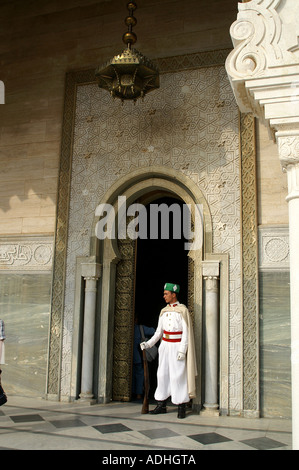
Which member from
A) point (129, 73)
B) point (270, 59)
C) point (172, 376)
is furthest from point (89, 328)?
point (270, 59)

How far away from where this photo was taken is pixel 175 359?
A: 4.93 metres

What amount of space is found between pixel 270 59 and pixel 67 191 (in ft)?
12.1

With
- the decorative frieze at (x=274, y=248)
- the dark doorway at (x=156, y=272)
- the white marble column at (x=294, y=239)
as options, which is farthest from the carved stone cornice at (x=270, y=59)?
the dark doorway at (x=156, y=272)

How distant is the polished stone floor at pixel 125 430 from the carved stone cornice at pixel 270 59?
245cm

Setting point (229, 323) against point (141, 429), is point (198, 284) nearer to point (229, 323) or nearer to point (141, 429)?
point (229, 323)

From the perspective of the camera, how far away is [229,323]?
5125 millimetres

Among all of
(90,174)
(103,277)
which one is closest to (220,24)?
(90,174)

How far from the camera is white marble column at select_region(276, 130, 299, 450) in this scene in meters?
2.60

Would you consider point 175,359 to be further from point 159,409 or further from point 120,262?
point 120,262

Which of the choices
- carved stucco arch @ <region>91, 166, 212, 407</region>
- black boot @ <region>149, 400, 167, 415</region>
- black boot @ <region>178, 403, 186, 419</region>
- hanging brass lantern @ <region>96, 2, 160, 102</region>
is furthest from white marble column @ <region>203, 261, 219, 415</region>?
hanging brass lantern @ <region>96, 2, 160, 102</region>

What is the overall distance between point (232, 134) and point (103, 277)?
233 centimetres

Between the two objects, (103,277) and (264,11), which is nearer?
(264,11)

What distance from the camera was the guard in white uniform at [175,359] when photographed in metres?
4.83
